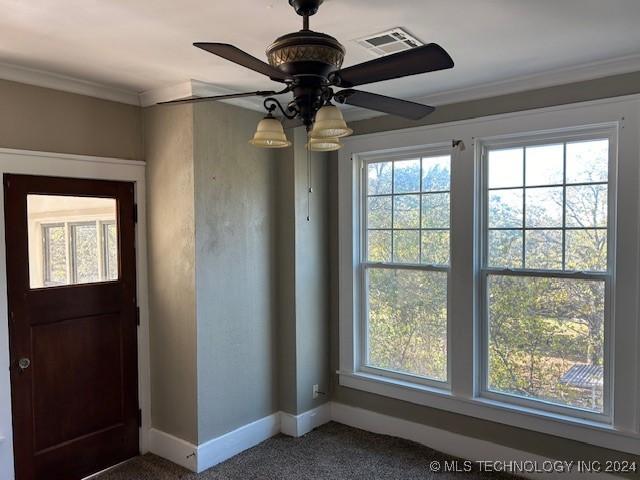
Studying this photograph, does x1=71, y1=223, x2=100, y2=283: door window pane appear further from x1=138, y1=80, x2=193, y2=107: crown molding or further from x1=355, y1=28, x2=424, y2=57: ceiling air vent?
x1=355, y1=28, x2=424, y2=57: ceiling air vent

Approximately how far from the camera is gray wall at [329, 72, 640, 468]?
9.29 ft

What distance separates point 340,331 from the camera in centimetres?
396

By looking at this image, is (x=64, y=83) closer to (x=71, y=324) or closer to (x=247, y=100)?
(x=247, y=100)

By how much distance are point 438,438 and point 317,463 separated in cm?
88

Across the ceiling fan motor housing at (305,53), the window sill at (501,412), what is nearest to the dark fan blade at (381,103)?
the ceiling fan motor housing at (305,53)

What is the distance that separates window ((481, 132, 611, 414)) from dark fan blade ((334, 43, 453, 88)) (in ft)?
5.92

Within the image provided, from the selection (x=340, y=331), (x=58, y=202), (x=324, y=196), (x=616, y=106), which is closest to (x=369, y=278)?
(x=340, y=331)

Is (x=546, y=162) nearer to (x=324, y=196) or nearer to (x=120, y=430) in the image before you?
(x=324, y=196)

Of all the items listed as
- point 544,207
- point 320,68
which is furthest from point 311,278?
point 320,68

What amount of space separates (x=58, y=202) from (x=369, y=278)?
7.44 feet

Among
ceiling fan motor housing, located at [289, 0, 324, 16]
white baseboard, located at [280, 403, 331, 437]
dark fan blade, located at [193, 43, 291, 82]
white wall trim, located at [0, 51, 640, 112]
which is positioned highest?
white wall trim, located at [0, 51, 640, 112]

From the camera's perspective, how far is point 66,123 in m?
3.03

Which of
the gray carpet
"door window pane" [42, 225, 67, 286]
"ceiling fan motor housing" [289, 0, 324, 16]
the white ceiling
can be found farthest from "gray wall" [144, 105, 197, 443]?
"ceiling fan motor housing" [289, 0, 324, 16]

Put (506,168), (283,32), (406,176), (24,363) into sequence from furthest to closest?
(406,176) → (506,168) → (24,363) → (283,32)
